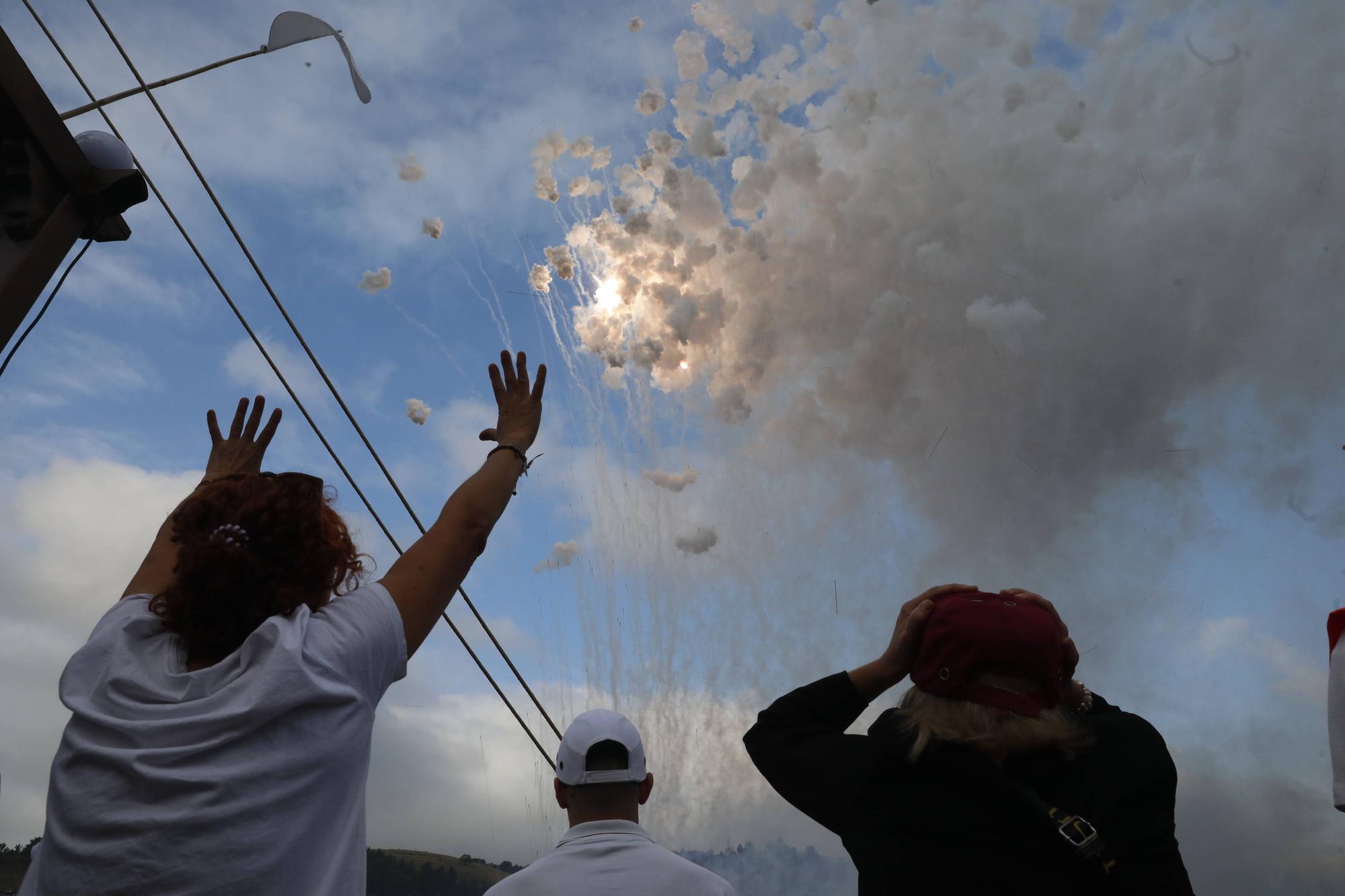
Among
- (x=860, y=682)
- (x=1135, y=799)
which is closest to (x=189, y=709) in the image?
(x=860, y=682)

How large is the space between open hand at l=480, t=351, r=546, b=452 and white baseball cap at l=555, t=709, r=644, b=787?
1.71 m

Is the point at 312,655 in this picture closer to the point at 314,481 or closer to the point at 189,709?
the point at 189,709

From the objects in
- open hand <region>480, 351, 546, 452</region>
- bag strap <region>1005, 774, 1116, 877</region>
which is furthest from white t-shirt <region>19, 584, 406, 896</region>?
bag strap <region>1005, 774, 1116, 877</region>

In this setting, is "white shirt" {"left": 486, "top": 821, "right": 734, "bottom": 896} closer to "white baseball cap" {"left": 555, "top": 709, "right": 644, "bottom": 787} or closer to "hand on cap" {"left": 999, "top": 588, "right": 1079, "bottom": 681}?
"white baseball cap" {"left": 555, "top": 709, "right": 644, "bottom": 787}

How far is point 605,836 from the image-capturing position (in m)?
4.59

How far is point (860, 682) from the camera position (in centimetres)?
372

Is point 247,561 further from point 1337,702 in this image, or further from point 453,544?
point 1337,702

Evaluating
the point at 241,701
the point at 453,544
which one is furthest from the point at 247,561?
the point at 453,544

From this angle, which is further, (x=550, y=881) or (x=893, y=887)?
(x=550, y=881)

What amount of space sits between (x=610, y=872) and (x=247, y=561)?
7.84 ft

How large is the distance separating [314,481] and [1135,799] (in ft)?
9.65

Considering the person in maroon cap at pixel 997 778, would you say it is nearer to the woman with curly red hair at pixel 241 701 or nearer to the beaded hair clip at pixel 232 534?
the woman with curly red hair at pixel 241 701

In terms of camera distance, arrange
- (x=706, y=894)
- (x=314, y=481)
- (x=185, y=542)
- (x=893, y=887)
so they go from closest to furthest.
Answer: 1. (x=893, y=887)
2. (x=185, y=542)
3. (x=314, y=481)
4. (x=706, y=894)

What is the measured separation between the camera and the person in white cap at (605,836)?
14.3 ft
